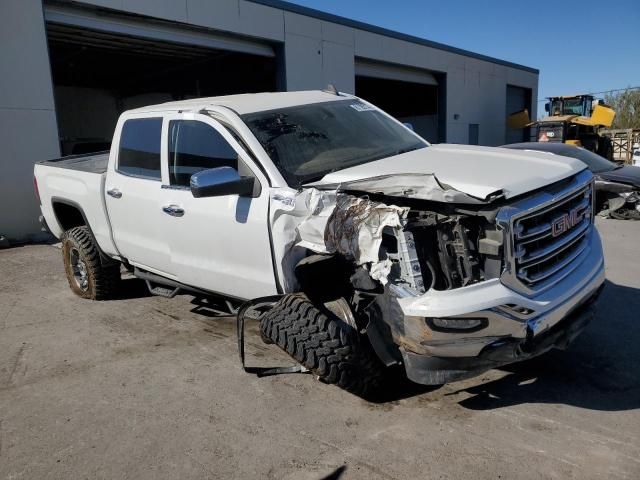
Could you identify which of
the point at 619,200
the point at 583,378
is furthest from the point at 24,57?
the point at 619,200

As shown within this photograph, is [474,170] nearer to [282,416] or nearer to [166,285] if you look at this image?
[282,416]

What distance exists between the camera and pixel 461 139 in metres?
25.0

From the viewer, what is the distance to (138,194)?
4.52 metres

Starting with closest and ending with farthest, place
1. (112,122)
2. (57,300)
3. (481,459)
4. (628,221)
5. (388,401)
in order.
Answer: (481,459), (388,401), (57,300), (628,221), (112,122)

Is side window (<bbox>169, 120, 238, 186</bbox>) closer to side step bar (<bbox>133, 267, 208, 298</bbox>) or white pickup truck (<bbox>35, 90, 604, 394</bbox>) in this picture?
white pickup truck (<bbox>35, 90, 604, 394</bbox>)

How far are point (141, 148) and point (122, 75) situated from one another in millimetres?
18441

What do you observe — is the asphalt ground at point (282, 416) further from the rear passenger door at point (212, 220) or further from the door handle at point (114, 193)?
the door handle at point (114, 193)

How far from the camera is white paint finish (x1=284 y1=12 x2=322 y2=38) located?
49.2 ft

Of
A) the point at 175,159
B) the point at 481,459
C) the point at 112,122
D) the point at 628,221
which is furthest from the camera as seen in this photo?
the point at 112,122

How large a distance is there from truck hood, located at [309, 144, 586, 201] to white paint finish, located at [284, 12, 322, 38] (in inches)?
493

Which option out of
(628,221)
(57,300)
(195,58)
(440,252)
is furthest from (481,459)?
(195,58)

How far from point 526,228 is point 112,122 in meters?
25.1

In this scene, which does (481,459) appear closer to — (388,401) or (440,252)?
(388,401)

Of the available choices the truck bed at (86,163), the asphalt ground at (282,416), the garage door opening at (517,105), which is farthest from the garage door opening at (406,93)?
the asphalt ground at (282,416)
